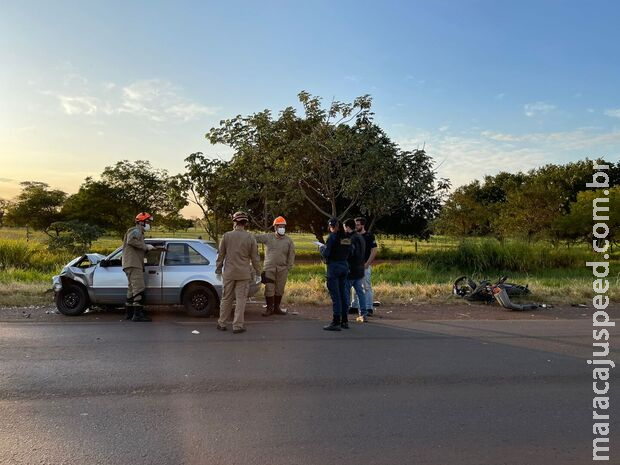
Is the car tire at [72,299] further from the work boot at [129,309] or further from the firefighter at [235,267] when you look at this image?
the firefighter at [235,267]

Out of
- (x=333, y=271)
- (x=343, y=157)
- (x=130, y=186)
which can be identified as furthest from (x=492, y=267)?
(x=130, y=186)

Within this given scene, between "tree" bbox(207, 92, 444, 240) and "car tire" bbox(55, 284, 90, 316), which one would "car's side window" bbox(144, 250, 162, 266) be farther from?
"tree" bbox(207, 92, 444, 240)

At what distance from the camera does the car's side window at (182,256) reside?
9570 mm

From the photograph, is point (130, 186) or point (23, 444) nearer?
point (23, 444)

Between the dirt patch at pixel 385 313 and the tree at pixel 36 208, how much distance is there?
1301 inches

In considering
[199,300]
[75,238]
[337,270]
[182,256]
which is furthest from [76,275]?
[75,238]

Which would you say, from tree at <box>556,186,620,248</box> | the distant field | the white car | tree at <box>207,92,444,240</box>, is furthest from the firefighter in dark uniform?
tree at <box>556,186,620,248</box>

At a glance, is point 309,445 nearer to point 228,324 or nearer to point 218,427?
point 218,427

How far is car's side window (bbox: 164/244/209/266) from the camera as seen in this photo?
9570 mm

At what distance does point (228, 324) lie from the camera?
28.4 ft

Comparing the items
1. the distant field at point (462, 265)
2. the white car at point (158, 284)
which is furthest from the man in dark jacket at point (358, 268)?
the distant field at point (462, 265)

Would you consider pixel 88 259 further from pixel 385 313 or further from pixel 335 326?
pixel 385 313

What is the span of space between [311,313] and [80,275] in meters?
4.48

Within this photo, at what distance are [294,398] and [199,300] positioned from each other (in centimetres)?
505
